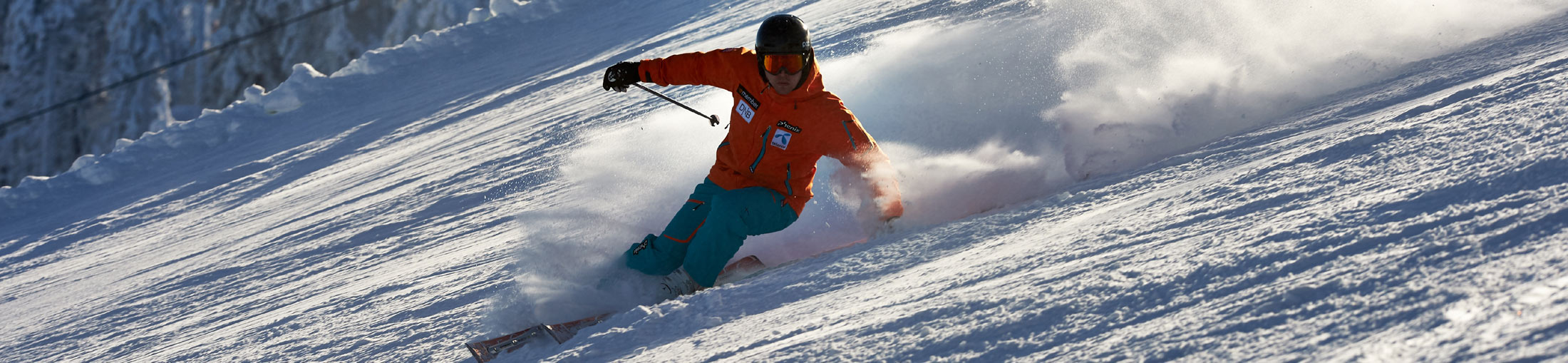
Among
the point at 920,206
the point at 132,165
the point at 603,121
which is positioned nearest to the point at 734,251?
the point at 920,206

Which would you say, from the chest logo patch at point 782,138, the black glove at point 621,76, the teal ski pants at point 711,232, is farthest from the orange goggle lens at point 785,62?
the black glove at point 621,76

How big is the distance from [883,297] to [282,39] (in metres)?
20.9

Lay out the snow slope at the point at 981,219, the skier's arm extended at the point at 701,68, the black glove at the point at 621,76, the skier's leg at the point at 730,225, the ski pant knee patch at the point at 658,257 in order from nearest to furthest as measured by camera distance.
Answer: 1. the snow slope at the point at 981,219
2. the skier's leg at the point at 730,225
3. the ski pant knee patch at the point at 658,257
4. the skier's arm extended at the point at 701,68
5. the black glove at the point at 621,76

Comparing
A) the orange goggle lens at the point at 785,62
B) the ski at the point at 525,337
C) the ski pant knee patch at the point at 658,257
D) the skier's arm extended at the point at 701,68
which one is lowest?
the ski at the point at 525,337

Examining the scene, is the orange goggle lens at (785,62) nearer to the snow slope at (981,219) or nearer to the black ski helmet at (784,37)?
the black ski helmet at (784,37)

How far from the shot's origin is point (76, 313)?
427cm

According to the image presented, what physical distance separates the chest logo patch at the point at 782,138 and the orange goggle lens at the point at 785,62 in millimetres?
190

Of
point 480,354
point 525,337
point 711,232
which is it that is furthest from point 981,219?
point 480,354

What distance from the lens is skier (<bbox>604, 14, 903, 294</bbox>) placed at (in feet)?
9.75

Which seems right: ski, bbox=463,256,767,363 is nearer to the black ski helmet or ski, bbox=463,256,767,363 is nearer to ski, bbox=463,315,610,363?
ski, bbox=463,315,610,363

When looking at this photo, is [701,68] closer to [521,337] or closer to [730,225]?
[730,225]

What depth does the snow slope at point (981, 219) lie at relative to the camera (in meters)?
1.77

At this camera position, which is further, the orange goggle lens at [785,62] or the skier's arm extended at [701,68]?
the skier's arm extended at [701,68]

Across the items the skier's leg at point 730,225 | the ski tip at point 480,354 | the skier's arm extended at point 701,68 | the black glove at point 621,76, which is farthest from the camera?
the black glove at point 621,76
